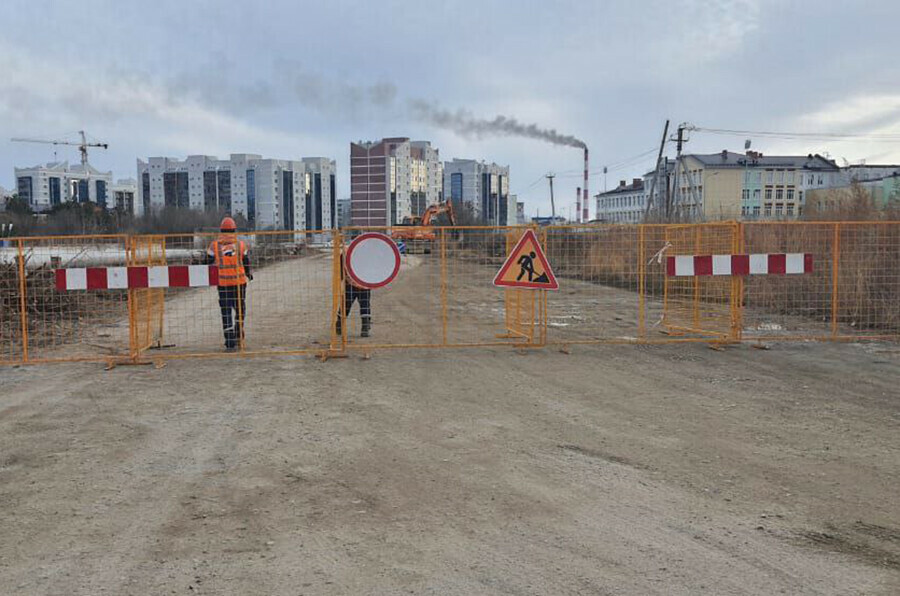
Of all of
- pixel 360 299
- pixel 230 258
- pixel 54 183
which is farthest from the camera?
pixel 54 183

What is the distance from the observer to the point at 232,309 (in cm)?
1073

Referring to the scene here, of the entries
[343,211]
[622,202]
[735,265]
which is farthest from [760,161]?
[735,265]

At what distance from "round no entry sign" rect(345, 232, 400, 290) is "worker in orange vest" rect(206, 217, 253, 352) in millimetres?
1725

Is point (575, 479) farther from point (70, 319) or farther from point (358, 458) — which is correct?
point (70, 319)

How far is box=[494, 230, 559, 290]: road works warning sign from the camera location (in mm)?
10430

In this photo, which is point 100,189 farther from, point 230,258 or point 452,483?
point 452,483

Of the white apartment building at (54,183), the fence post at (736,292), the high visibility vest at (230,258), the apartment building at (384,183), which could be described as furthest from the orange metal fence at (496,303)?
the white apartment building at (54,183)

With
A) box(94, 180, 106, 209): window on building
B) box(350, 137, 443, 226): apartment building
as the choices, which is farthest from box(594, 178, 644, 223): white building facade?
box(94, 180, 106, 209): window on building

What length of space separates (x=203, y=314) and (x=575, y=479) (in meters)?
12.8

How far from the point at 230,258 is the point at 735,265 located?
770cm

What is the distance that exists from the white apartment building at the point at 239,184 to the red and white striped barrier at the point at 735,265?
107 meters

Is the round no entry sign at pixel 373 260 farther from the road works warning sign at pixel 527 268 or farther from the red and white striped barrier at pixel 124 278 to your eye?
the red and white striped barrier at pixel 124 278

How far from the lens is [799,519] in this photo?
14.5ft

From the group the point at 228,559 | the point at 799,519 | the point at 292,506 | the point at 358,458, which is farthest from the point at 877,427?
the point at 228,559
